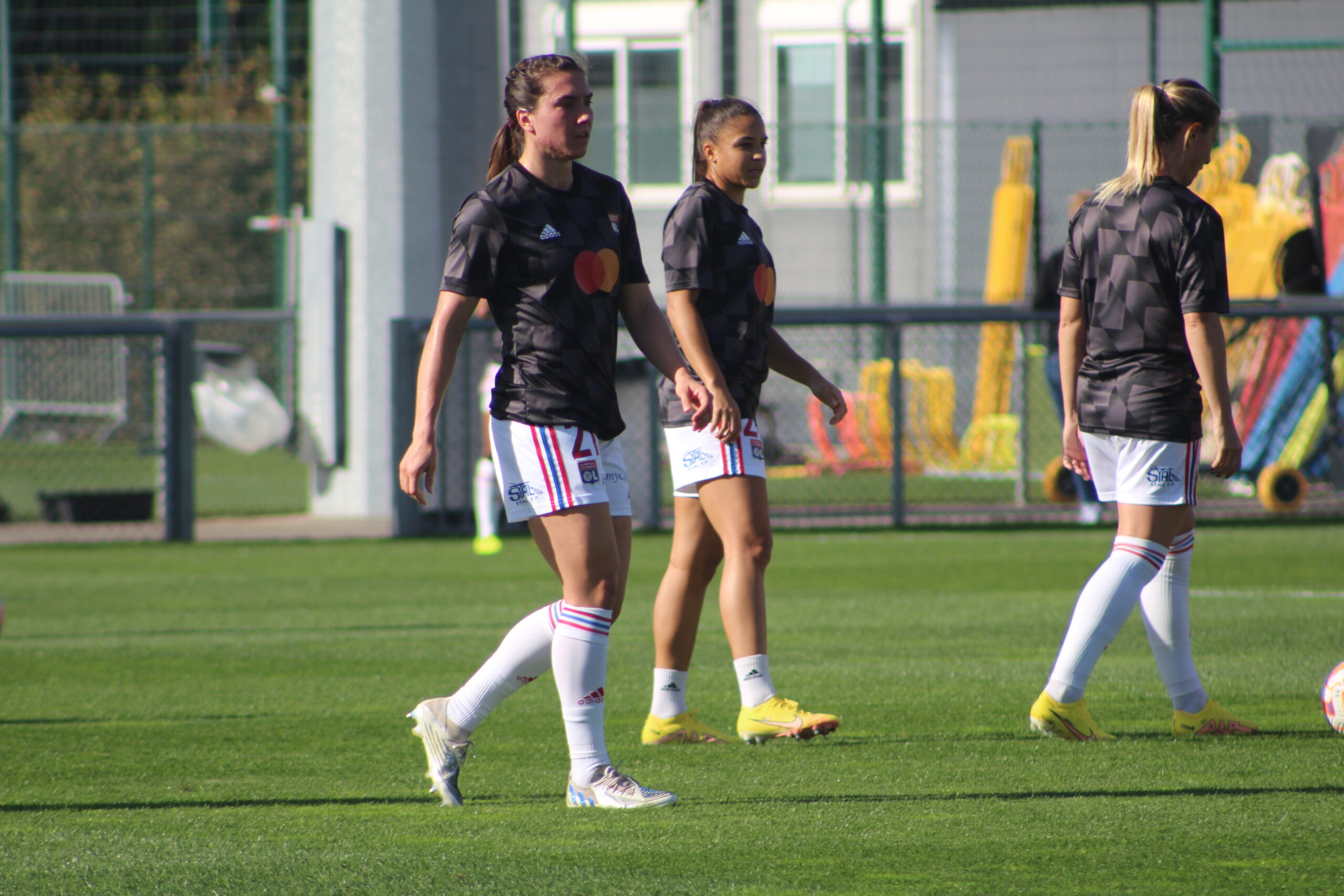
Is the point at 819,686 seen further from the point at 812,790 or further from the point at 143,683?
the point at 143,683

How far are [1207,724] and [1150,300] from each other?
1353 millimetres

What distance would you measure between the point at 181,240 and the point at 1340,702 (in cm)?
2463

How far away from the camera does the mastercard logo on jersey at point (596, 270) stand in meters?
4.30

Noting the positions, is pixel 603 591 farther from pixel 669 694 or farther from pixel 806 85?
pixel 806 85

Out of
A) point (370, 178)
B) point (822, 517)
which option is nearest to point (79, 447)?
point (370, 178)

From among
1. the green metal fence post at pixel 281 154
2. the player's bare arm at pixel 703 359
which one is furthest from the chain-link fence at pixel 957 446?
the player's bare arm at pixel 703 359

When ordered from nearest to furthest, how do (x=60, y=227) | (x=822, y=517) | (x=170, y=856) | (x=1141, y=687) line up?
1. (x=170, y=856)
2. (x=1141, y=687)
3. (x=822, y=517)
4. (x=60, y=227)

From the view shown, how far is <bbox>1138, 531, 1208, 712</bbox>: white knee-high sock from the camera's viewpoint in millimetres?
5289

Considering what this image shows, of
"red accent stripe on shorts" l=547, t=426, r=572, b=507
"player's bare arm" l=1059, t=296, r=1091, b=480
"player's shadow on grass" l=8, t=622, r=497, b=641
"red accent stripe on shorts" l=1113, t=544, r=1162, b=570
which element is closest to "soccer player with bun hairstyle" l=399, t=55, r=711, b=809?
"red accent stripe on shorts" l=547, t=426, r=572, b=507

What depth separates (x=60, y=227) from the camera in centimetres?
2672

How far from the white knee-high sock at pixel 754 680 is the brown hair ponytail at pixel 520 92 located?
5.81 feet

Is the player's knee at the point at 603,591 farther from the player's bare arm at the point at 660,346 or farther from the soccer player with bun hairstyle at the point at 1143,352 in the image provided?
the soccer player with bun hairstyle at the point at 1143,352

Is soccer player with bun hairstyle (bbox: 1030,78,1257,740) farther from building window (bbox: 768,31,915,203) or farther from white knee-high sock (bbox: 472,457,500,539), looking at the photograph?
building window (bbox: 768,31,915,203)

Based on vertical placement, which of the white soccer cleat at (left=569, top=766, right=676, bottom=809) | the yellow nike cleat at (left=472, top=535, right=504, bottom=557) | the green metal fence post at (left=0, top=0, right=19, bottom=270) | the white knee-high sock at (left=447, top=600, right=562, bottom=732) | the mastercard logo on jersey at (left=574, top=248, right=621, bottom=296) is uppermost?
the green metal fence post at (left=0, top=0, right=19, bottom=270)
